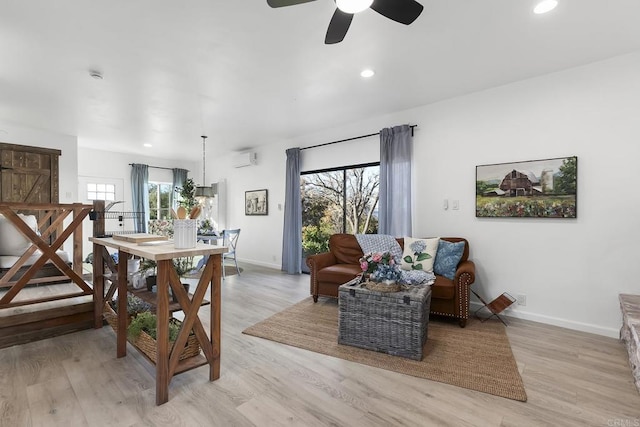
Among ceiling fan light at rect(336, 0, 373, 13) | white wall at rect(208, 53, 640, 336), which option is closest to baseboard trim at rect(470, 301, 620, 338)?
white wall at rect(208, 53, 640, 336)

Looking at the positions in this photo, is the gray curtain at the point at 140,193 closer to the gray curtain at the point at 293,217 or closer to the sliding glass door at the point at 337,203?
the gray curtain at the point at 293,217

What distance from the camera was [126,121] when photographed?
184 inches

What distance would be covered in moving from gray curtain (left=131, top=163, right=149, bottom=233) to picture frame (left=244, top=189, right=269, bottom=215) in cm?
273

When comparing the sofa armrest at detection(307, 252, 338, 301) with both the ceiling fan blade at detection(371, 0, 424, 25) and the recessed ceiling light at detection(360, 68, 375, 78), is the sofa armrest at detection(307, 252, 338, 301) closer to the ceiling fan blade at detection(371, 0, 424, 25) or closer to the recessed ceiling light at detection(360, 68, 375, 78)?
the recessed ceiling light at detection(360, 68, 375, 78)

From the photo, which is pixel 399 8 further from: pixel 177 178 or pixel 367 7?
pixel 177 178

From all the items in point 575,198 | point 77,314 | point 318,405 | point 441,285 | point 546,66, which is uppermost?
point 546,66

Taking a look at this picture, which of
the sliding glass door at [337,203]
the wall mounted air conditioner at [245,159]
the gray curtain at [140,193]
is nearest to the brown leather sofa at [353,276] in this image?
the sliding glass door at [337,203]

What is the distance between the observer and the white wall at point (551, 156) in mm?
2740

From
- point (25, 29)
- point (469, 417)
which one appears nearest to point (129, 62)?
point (25, 29)

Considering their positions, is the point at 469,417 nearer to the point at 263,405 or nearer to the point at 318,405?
the point at 318,405

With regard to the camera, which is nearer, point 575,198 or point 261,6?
point 261,6

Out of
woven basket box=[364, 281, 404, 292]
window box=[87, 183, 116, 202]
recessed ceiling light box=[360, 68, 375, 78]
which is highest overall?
recessed ceiling light box=[360, 68, 375, 78]

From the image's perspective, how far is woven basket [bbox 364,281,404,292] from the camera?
2.47m

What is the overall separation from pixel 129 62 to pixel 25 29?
0.71 meters
